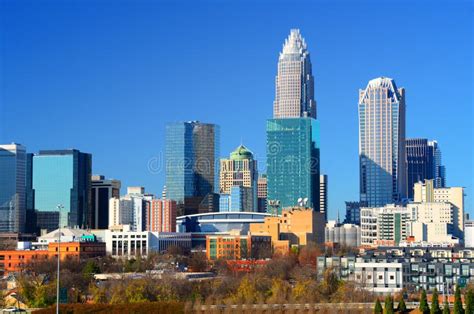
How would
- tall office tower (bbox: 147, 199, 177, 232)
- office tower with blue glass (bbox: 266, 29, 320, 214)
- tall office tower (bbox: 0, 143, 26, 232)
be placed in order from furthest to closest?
office tower with blue glass (bbox: 266, 29, 320, 214), tall office tower (bbox: 147, 199, 177, 232), tall office tower (bbox: 0, 143, 26, 232)

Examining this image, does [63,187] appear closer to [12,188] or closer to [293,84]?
[12,188]

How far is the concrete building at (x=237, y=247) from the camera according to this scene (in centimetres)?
11406

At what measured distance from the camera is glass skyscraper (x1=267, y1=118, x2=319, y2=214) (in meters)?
168

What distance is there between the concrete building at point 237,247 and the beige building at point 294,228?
5622 millimetres

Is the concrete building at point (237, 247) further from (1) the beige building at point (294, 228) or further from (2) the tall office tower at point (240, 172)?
(2) the tall office tower at point (240, 172)

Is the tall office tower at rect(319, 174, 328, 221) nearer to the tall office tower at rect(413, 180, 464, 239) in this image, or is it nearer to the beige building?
the tall office tower at rect(413, 180, 464, 239)

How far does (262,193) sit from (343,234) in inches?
1598

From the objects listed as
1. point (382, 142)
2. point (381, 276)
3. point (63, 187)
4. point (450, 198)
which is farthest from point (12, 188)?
point (381, 276)

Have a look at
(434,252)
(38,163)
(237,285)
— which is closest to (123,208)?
(38,163)

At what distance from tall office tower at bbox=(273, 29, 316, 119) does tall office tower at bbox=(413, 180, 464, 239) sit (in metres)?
Answer: 24.6

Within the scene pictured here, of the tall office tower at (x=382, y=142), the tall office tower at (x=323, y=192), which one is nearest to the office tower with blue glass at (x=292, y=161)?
the tall office tower at (x=323, y=192)

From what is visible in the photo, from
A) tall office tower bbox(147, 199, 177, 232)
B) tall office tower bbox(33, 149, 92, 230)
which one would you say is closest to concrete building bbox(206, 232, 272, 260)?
tall office tower bbox(147, 199, 177, 232)

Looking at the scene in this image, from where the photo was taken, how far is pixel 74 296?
6381 centimetres

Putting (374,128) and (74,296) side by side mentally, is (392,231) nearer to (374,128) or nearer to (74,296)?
(374,128)
